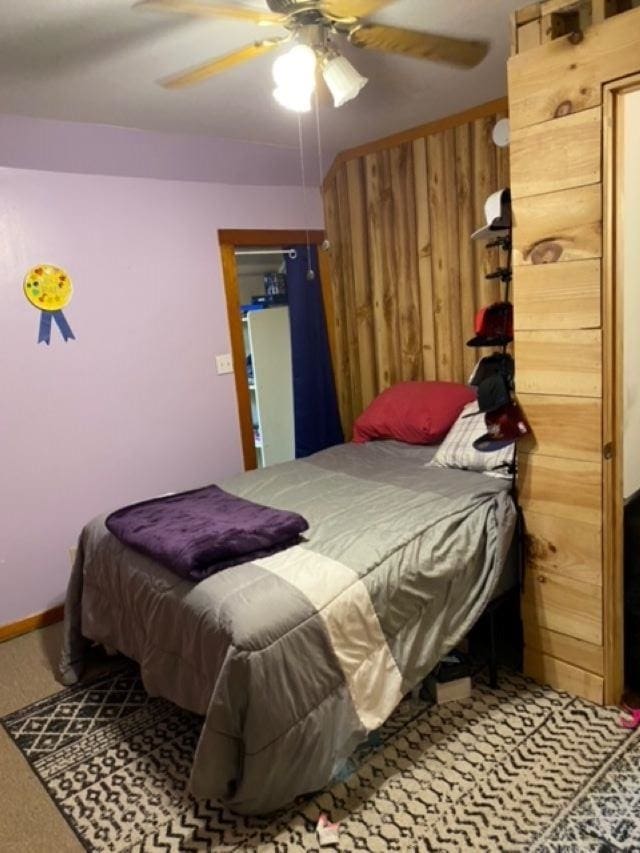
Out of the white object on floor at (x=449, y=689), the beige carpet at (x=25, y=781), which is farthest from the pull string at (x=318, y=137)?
the beige carpet at (x=25, y=781)

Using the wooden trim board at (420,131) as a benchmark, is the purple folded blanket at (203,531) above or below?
below

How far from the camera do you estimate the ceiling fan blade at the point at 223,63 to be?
74.3 inches

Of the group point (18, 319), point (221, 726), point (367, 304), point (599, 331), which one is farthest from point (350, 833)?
point (367, 304)

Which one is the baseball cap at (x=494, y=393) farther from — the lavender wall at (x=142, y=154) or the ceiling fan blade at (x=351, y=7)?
the lavender wall at (x=142, y=154)

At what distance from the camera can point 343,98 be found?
210cm

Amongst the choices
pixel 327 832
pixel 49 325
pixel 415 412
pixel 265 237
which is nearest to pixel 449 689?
pixel 327 832

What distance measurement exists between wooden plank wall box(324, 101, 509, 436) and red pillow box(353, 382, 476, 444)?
0.94 feet

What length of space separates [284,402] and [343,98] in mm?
2761

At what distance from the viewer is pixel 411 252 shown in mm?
3691

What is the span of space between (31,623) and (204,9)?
2766mm

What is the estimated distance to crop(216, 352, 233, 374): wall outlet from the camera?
12.1 feet

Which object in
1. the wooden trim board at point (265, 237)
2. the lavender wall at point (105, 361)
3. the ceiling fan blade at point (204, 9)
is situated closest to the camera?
the ceiling fan blade at point (204, 9)

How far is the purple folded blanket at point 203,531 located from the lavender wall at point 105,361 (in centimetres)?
88

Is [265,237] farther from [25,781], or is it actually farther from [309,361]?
[25,781]
